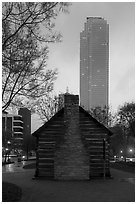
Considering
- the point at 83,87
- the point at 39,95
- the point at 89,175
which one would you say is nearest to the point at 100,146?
the point at 89,175

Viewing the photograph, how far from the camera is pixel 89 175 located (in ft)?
75.7

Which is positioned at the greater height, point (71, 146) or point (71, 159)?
point (71, 146)

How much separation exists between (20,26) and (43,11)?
4.11ft

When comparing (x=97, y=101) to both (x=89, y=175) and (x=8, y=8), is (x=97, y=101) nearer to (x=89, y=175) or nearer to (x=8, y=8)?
(x=89, y=175)

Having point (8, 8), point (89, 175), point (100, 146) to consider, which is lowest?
point (89, 175)

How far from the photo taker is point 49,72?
51.8 ft

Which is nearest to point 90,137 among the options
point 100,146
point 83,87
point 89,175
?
point 100,146

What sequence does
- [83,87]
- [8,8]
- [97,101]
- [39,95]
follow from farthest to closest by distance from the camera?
[83,87] < [97,101] < [39,95] < [8,8]

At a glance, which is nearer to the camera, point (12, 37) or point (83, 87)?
point (12, 37)

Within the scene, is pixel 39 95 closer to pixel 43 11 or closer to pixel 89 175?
pixel 43 11

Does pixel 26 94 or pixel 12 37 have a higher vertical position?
pixel 12 37

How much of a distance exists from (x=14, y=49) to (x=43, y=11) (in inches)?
83.7

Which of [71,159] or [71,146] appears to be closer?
[71,159]

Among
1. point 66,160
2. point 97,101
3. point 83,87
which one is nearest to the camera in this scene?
point 66,160
